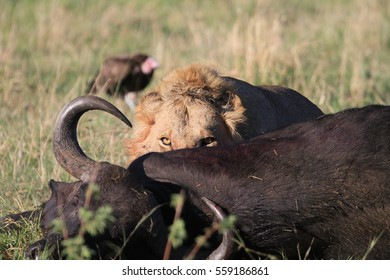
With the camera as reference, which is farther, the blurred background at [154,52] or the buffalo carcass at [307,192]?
the blurred background at [154,52]

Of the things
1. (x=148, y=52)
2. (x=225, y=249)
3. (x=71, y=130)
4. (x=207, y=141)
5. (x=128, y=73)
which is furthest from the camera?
(x=148, y=52)

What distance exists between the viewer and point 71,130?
18.7ft

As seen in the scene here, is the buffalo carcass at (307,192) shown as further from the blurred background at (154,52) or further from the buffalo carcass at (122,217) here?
the blurred background at (154,52)

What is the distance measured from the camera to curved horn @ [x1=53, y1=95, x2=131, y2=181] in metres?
5.60

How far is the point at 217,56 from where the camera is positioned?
1143cm

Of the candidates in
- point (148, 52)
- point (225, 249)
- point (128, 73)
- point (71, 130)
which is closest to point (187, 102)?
point (71, 130)

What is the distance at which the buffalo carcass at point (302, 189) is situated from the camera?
17.3ft

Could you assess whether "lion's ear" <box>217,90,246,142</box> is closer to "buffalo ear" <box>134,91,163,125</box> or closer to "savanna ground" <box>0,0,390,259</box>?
"buffalo ear" <box>134,91,163,125</box>

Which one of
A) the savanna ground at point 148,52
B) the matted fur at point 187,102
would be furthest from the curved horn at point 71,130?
the matted fur at point 187,102

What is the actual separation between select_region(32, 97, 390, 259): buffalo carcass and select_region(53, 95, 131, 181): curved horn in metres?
0.14

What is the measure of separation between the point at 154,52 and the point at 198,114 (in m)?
6.27

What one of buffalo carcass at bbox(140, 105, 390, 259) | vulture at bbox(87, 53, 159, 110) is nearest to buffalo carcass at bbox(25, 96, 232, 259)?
buffalo carcass at bbox(140, 105, 390, 259)

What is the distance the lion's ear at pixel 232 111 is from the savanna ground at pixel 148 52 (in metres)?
0.55

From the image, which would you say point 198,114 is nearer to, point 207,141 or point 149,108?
point 207,141
